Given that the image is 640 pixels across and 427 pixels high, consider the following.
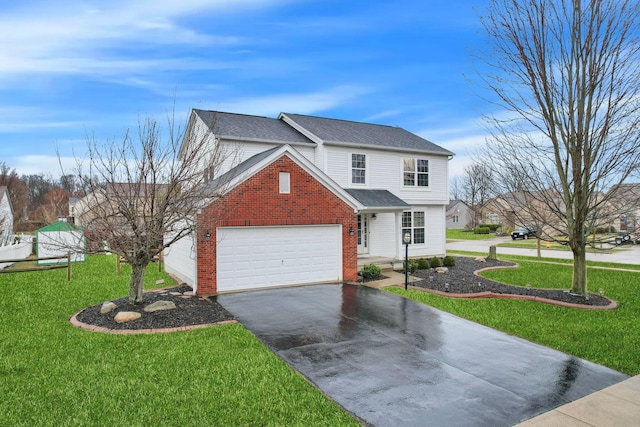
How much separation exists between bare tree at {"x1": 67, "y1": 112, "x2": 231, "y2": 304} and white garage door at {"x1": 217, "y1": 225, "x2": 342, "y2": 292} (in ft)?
8.69

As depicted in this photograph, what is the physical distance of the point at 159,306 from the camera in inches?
374

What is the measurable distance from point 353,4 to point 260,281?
984 cm

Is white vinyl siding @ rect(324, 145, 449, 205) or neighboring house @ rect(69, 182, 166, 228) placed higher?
white vinyl siding @ rect(324, 145, 449, 205)

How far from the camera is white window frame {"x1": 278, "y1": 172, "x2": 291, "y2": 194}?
12875 millimetres

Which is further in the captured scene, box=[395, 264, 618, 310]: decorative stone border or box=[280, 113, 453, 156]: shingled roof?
box=[280, 113, 453, 156]: shingled roof

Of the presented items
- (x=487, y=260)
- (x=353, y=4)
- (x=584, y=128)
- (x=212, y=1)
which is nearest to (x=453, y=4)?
(x=353, y=4)

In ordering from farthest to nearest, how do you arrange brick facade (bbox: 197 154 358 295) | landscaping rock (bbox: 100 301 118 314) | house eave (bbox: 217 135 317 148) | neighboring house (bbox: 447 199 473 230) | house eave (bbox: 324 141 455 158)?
neighboring house (bbox: 447 199 473 230) < house eave (bbox: 324 141 455 158) < house eave (bbox: 217 135 317 148) < brick facade (bbox: 197 154 358 295) < landscaping rock (bbox: 100 301 118 314)

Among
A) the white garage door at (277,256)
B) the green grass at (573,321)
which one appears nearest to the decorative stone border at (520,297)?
the green grass at (573,321)

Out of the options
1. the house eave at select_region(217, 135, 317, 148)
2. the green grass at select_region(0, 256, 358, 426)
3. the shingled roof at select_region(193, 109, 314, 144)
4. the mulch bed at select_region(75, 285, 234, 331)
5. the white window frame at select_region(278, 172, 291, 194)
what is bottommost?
the green grass at select_region(0, 256, 358, 426)

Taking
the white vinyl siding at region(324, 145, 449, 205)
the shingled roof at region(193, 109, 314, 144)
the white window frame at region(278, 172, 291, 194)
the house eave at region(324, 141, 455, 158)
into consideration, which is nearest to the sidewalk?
the white window frame at region(278, 172, 291, 194)

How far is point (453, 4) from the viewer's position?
467 inches

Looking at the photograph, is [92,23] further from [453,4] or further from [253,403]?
[253,403]

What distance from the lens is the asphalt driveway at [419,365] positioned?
495 centimetres

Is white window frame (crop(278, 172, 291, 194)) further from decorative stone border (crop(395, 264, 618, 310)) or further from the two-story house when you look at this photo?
decorative stone border (crop(395, 264, 618, 310))
